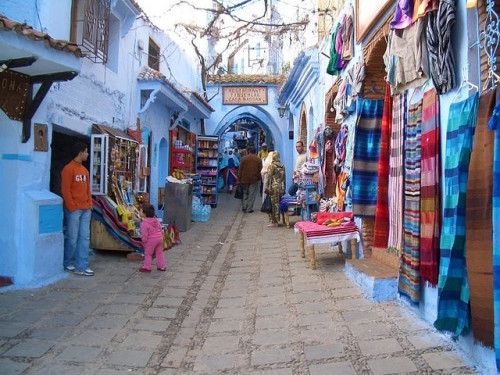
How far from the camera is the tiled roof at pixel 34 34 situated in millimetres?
3523

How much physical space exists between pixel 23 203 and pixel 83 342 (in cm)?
198

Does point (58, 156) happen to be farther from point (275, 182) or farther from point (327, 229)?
point (327, 229)

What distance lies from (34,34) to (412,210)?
3.65m

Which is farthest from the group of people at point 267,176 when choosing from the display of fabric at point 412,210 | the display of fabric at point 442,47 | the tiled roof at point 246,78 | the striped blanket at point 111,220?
the display of fabric at point 442,47

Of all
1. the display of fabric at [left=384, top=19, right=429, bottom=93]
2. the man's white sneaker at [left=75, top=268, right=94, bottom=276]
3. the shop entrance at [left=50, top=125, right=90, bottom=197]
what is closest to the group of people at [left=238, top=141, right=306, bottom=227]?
the shop entrance at [left=50, top=125, right=90, bottom=197]

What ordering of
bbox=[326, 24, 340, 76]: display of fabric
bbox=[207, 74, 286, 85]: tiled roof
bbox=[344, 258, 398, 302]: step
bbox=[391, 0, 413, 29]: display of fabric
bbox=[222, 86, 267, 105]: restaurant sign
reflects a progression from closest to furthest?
bbox=[391, 0, 413, 29]: display of fabric → bbox=[344, 258, 398, 302]: step → bbox=[326, 24, 340, 76]: display of fabric → bbox=[207, 74, 286, 85]: tiled roof → bbox=[222, 86, 267, 105]: restaurant sign

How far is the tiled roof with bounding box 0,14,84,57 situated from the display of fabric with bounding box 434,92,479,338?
11.5ft

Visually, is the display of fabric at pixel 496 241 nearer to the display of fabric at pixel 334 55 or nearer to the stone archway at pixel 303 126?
the display of fabric at pixel 334 55

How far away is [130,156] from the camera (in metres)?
7.46

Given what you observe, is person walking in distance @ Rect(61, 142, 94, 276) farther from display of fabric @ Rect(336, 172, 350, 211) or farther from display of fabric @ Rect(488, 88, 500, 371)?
display of fabric @ Rect(488, 88, 500, 371)

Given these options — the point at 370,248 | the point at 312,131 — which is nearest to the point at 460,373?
the point at 370,248

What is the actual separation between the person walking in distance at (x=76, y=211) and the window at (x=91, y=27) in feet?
5.02

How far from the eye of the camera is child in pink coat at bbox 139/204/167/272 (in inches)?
220

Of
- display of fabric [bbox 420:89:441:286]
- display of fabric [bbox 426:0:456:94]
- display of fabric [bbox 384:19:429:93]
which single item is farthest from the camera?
display of fabric [bbox 384:19:429:93]
